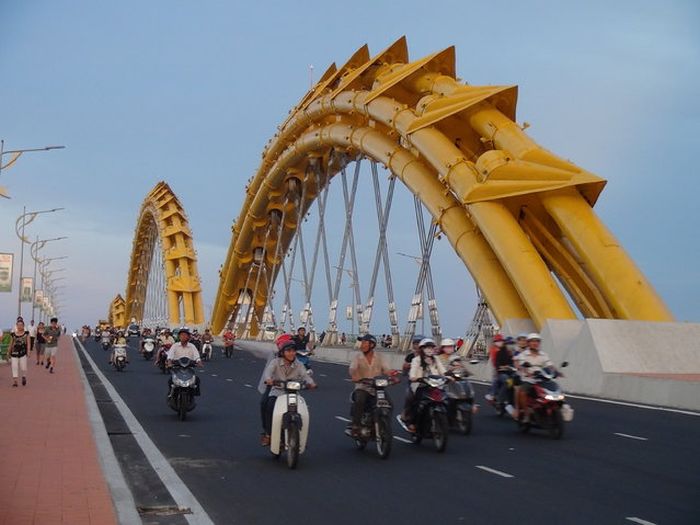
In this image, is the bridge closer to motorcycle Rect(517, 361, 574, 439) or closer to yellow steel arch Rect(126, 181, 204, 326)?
motorcycle Rect(517, 361, 574, 439)

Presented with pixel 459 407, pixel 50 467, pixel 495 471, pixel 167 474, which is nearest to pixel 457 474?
pixel 495 471

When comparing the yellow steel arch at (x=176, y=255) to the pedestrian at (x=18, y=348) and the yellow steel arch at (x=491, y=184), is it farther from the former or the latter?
the pedestrian at (x=18, y=348)

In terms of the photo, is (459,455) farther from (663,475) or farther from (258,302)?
(258,302)

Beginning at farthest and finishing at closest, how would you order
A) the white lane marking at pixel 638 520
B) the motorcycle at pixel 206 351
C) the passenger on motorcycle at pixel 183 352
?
the motorcycle at pixel 206 351 < the passenger on motorcycle at pixel 183 352 < the white lane marking at pixel 638 520

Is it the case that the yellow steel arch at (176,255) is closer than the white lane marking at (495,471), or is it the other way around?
the white lane marking at (495,471)

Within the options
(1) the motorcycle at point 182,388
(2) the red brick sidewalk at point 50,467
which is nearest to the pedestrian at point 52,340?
(2) the red brick sidewalk at point 50,467

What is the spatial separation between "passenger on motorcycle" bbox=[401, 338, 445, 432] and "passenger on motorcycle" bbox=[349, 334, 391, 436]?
2.19 feet

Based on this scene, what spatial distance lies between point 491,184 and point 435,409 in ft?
67.0

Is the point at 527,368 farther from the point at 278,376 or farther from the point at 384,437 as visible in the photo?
the point at 278,376

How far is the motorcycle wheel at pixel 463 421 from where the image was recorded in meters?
15.4

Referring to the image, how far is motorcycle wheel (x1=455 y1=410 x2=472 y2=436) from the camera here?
15.4m

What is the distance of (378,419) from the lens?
12602mm

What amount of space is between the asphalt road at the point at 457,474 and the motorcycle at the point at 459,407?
0.27 meters

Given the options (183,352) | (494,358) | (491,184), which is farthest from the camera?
(491,184)
